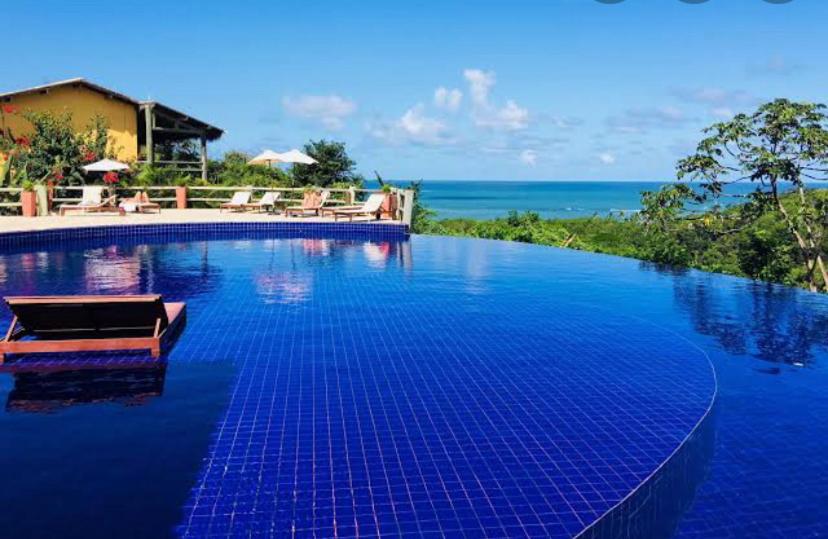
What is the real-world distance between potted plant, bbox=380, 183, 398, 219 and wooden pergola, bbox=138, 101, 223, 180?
1009 centimetres

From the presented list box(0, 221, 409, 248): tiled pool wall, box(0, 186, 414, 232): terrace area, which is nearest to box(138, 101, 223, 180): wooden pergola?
box(0, 186, 414, 232): terrace area

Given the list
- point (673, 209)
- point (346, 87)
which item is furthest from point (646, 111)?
point (673, 209)

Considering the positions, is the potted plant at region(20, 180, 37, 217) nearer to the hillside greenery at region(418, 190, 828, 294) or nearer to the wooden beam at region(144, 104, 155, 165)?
the wooden beam at region(144, 104, 155, 165)

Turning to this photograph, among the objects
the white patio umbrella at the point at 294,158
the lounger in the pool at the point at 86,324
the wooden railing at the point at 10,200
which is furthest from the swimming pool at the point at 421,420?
the white patio umbrella at the point at 294,158

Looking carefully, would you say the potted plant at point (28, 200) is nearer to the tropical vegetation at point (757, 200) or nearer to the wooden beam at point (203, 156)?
the wooden beam at point (203, 156)

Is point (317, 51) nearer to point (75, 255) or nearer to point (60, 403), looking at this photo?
point (75, 255)

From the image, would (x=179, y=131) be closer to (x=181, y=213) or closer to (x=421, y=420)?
(x=181, y=213)

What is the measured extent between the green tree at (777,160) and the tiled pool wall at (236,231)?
273 inches

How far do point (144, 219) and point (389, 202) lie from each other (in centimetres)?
608

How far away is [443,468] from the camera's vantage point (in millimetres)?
3934

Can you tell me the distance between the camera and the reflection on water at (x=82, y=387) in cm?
488

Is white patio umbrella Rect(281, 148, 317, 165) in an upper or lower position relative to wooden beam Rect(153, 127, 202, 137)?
lower

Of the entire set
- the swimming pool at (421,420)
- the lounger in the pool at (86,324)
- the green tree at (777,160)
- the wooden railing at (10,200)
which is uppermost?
the green tree at (777,160)

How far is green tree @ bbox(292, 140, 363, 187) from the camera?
85.5 ft
